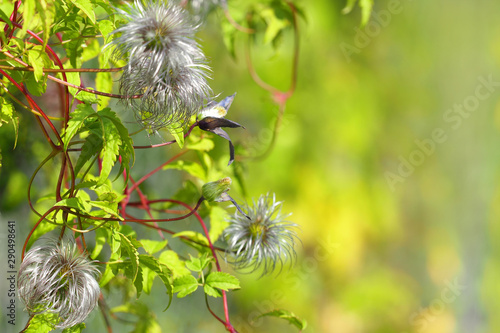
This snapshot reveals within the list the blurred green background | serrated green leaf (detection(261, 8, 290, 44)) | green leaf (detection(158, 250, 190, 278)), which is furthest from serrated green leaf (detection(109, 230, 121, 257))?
the blurred green background

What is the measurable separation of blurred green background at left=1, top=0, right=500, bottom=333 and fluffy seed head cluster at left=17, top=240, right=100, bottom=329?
0.82m

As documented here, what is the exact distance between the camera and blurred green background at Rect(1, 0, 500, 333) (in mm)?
1438

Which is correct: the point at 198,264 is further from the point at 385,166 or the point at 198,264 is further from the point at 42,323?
the point at 385,166

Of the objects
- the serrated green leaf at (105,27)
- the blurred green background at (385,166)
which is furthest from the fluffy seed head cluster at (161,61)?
the blurred green background at (385,166)

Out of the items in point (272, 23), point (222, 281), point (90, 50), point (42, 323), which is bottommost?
point (42, 323)

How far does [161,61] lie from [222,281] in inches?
10.2

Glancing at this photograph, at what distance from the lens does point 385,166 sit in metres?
1.64

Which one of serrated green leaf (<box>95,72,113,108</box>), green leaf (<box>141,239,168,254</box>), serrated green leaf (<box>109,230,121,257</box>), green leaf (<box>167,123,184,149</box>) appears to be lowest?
green leaf (<box>141,239,168,254</box>)

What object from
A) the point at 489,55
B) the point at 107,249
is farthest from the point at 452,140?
the point at 107,249

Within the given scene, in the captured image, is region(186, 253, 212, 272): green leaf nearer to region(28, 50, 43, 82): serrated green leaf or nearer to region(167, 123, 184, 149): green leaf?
region(167, 123, 184, 149): green leaf

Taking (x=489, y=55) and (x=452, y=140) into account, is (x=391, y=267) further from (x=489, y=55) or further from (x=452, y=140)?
(x=489, y=55)

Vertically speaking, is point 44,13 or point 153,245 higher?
point 44,13

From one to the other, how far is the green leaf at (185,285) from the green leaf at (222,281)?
2 cm

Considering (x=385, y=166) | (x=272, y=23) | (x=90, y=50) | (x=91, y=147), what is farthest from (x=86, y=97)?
(x=385, y=166)
